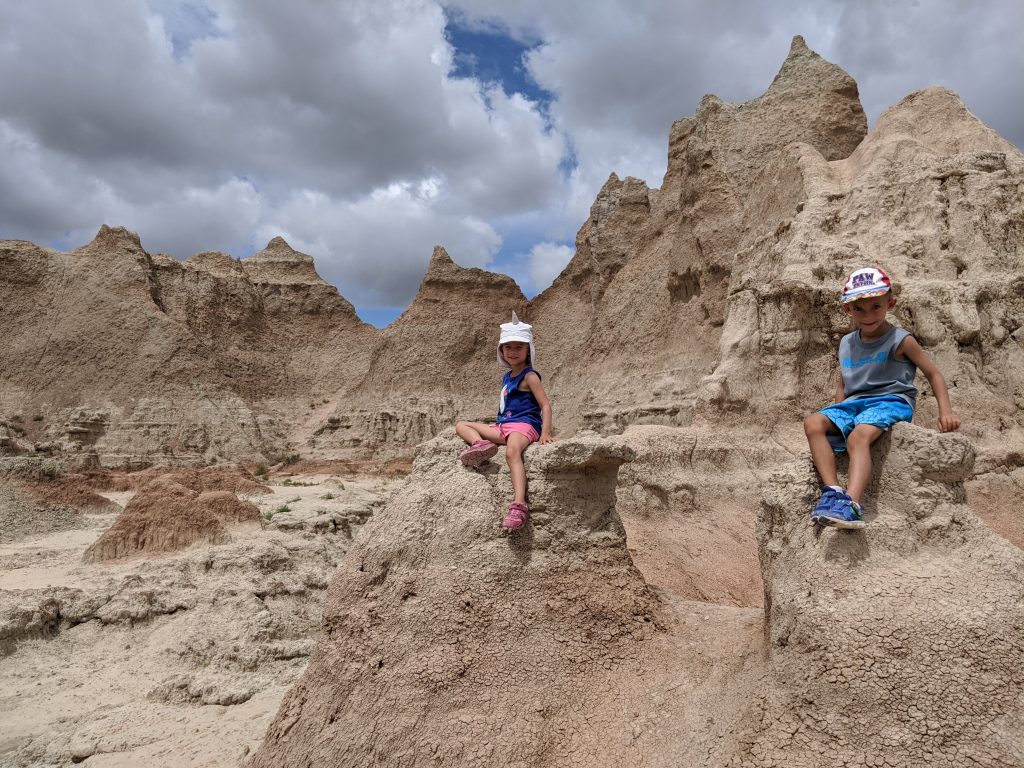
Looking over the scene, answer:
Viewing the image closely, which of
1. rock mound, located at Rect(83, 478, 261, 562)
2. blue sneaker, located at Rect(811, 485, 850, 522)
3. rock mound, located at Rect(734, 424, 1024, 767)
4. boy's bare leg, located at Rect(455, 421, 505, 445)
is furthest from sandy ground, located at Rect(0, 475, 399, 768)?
blue sneaker, located at Rect(811, 485, 850, 522)

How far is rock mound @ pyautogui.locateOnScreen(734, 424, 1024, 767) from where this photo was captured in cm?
238

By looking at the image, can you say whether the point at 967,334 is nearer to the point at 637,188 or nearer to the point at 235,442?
the point at 637,188

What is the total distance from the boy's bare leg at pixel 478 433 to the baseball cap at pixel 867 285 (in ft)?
6.45

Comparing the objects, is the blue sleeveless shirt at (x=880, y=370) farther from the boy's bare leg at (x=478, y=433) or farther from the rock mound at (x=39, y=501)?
the rock mound at (x=39, y=501)

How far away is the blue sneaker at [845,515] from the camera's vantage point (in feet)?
8.98

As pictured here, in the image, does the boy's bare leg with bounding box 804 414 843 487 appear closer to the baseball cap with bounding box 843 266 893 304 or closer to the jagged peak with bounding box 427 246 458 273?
the baseball cap with bounding box 843 266 893 304

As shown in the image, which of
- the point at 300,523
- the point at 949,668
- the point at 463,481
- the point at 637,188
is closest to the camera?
the point at 949,668

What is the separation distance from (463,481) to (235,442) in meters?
30.0

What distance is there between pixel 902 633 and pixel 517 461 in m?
1.92

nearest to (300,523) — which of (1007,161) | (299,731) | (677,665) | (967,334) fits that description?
(299,731)

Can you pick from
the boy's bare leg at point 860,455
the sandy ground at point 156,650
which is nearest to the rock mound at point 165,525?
the sandy ground at point 156,650

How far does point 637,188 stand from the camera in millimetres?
28688

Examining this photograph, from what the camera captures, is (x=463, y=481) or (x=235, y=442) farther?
(x=235, y=442)

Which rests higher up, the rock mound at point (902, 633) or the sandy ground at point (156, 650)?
the rock mound at point (902, 633)
